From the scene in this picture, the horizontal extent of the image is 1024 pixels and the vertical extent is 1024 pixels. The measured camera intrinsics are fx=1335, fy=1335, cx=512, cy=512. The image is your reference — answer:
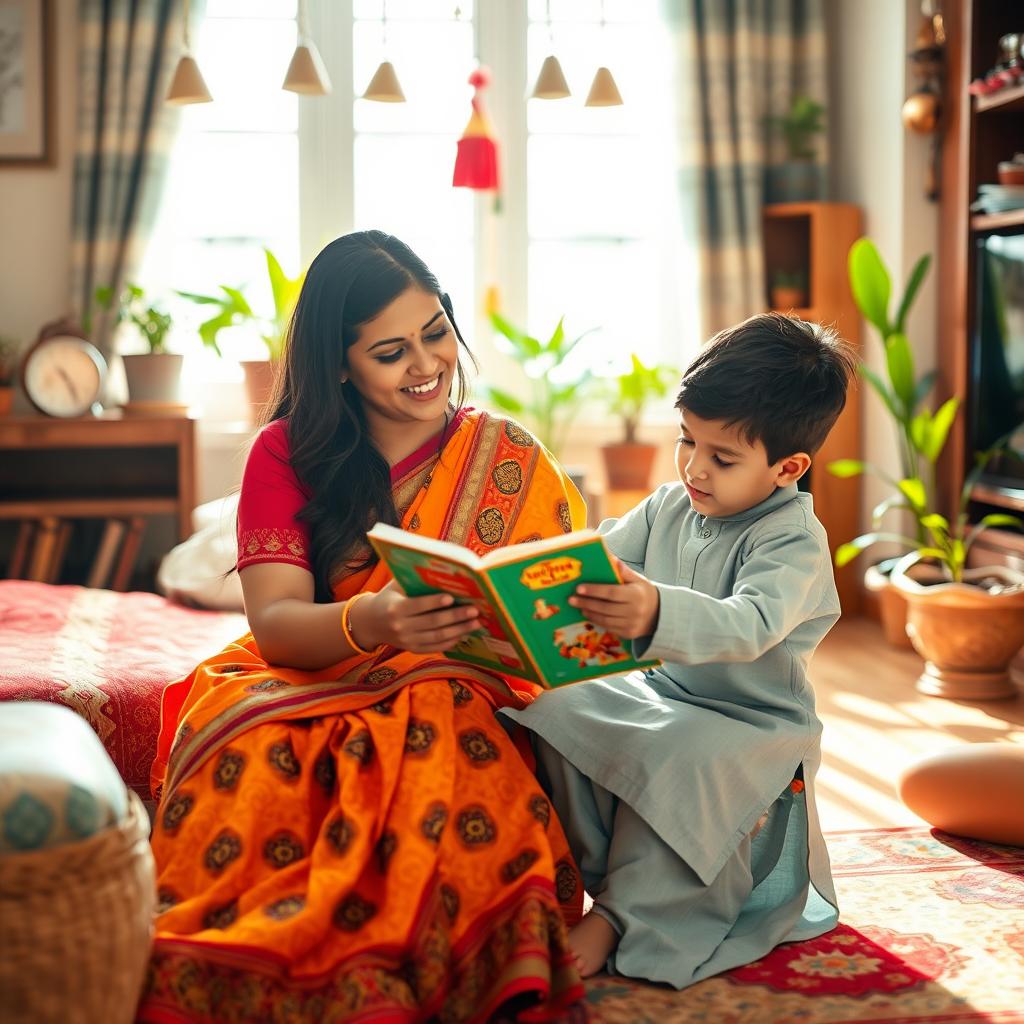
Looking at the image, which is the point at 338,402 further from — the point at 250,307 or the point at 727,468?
the point at 250,307

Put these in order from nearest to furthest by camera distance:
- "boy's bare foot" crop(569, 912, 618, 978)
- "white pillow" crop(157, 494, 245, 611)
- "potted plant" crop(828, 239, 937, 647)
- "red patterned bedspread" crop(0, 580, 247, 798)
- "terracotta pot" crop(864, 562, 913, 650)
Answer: "boy's bare foot" crop(569, 912, 618, 978) < "red patterned bedspread" crop(0, 580, 247, 798) < "white pillow" crop(157, 494, 245, 611) < "potted plant" crop(828, 239, 937, 647) < "terracotta pot" crop(864, 562, 913, 650)

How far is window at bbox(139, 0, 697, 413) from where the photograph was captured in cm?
474

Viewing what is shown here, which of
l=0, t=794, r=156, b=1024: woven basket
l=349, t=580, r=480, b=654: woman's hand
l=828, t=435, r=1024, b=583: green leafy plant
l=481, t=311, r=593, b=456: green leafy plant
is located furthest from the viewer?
l=481, t=311, r=593, b=456: green leafy plant

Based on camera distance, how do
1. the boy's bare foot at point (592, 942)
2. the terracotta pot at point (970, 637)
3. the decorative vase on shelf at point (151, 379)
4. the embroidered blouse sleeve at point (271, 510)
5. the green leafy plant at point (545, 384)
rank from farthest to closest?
the green leafy plant at point (545, 384)
the decorative vase on shelf at point (151, 379)
the terracotta pot at point (970, 637)
the embroidered blouse sleeve at point (271, 510)
the boy's bare foot at point (592, 942)

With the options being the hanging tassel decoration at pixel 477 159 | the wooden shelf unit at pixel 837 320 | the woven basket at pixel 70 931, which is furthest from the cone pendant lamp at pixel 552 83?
the woven basket at pixel 70 931

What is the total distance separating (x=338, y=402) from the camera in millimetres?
1949

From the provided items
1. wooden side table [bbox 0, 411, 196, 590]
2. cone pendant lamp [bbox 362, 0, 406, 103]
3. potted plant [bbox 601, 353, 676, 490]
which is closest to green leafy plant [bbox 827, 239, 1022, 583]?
potted plant [bbox 601, 353, 676, 490]

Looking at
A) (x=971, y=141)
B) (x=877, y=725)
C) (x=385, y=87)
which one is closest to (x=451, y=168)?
(x=385, y=87)

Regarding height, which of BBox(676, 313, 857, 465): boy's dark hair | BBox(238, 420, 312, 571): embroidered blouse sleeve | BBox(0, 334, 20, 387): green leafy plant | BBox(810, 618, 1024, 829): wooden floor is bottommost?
BBox(810, 618, 1024, 829): wooden floor

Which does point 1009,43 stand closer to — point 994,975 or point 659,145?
point 659,145

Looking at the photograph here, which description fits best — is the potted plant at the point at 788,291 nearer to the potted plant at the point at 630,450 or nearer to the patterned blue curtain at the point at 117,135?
the potted plant at the point at 630,450

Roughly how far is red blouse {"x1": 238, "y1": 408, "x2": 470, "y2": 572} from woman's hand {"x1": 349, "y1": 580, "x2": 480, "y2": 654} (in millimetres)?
264

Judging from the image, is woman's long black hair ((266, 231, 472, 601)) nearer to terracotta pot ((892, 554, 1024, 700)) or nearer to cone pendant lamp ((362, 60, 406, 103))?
terracotta pot ((892, 554, 1024, 700))

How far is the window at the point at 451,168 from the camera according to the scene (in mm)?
4742
